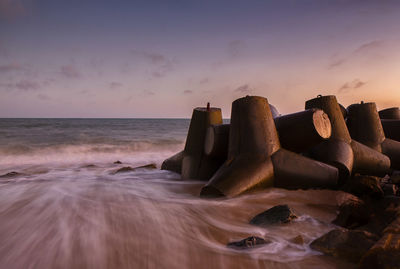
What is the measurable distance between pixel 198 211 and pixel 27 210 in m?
1.78

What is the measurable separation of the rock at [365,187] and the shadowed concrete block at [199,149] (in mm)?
1786

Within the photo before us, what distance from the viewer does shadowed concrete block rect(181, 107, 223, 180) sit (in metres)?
4.02

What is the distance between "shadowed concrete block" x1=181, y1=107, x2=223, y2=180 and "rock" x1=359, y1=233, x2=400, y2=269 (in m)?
2.73

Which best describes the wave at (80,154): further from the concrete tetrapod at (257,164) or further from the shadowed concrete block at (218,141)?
the concrete tetrapod at (257,164)

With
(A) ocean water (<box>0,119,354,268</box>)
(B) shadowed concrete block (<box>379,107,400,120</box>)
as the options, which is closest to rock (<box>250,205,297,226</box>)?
(A) ocean water (<box>0,119,354,268</box>)

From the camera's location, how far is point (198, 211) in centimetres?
261

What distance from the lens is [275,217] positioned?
86.8 inches

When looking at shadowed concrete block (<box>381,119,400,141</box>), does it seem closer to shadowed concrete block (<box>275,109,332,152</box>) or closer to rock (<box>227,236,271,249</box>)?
shadowed concrete block (<box>275,109,332,152</box>)

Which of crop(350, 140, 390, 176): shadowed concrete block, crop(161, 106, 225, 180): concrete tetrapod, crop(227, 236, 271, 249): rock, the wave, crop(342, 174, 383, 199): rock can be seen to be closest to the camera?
crop(227, 236, 271, 249): rock

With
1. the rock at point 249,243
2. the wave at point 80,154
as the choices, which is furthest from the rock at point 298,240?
the wave at point 80,154

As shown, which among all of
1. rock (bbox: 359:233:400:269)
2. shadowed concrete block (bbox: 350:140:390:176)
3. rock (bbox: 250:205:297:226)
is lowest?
rock (bbox: 250:205:297:226)

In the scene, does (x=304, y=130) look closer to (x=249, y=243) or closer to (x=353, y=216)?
(x=353, y=216)

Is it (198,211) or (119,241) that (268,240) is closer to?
(198,211)

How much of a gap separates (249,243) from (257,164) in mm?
1430
